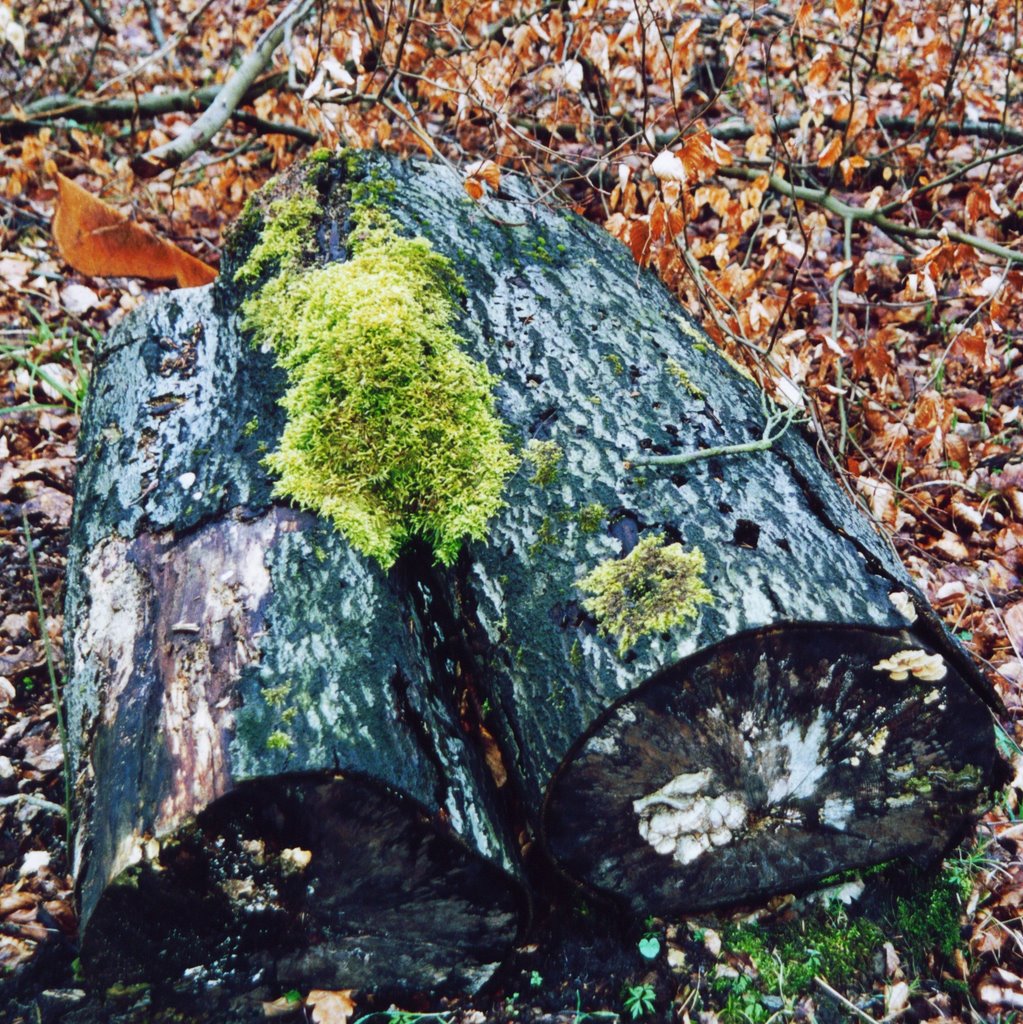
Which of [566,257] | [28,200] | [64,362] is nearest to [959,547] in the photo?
[566,257]

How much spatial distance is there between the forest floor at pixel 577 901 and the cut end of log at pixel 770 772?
6.4 inches

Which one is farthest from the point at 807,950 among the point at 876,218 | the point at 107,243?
the point at 107,243

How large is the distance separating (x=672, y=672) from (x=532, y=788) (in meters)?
0.45

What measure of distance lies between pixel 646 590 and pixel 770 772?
0.58 metres

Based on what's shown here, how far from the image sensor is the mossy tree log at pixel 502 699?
1.81 metres

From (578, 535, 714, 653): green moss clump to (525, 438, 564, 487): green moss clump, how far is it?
1.06 feet

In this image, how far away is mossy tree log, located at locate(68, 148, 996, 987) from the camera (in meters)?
1.81

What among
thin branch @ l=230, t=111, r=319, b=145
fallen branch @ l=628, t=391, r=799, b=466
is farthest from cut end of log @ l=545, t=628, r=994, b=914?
thin branch @ l=230, t=111, r=319, b=145

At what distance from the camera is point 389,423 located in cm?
229

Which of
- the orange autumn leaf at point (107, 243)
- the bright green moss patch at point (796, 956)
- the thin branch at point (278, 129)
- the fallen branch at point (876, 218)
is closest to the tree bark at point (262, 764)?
the bright green moss patch at point (796, 956)

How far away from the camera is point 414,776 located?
5.98 ft

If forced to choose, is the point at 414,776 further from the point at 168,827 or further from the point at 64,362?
the point at 64,362

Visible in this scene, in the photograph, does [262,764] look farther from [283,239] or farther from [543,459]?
[283,239]

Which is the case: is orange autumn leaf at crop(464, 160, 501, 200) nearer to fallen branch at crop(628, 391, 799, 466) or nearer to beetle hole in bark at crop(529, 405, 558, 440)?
beetle hole in bark at crop(529, 405, 558, 440)
